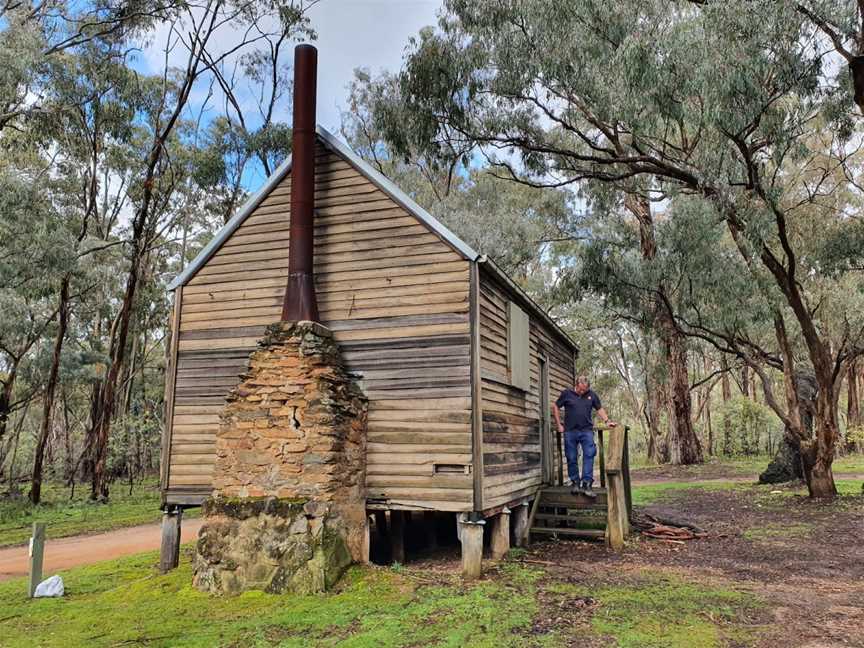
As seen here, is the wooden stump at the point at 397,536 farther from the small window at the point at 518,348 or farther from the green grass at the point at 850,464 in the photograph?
the green grass at the point at 850,464

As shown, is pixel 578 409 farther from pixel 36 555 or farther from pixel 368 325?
pixel 36 555

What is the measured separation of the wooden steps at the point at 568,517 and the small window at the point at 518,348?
205 centimetres

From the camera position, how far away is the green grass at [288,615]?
678cm

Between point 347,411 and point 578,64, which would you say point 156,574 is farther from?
point 578,64

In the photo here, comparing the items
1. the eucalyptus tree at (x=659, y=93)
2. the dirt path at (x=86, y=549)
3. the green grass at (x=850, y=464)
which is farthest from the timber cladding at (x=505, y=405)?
the green grass at (x=850, y=464)

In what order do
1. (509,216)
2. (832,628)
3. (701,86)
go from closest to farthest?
(832,628), (701,86), (509,216)

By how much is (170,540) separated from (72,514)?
10.6 metres

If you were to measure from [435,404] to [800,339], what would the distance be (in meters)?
25.3

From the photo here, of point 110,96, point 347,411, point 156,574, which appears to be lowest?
point 156,574

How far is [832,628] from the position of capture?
6.67 metres

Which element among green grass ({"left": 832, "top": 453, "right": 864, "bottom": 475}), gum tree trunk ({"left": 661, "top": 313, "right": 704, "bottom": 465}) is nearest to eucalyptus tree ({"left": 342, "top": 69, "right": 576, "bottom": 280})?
gum tree trunk ({"left": 661, "top": 313, "right": 704, "bottom": 465})

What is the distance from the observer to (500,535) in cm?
1062

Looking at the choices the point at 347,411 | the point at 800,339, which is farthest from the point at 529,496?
the point at 800,339

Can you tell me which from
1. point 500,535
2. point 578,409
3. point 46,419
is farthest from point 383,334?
point 46,419
